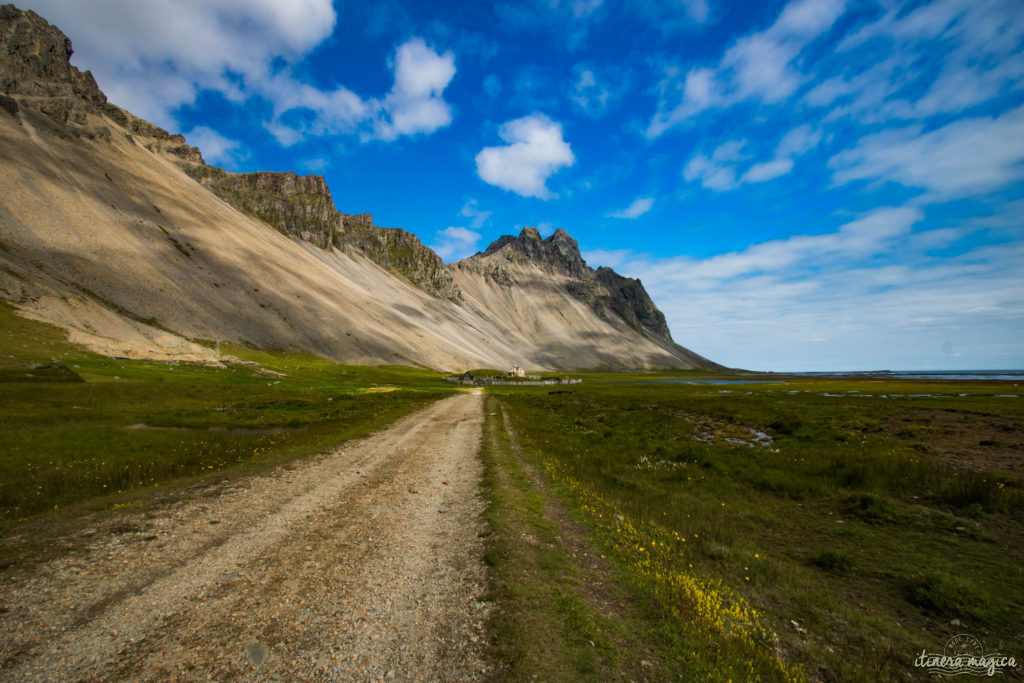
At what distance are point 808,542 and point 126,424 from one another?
38.0 meters

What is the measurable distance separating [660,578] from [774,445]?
77.0ft

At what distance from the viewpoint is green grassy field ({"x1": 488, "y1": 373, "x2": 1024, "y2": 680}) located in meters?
8.03

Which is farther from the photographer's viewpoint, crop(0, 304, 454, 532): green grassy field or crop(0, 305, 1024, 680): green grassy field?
crop(0, 304, 454, 532): green grassy field

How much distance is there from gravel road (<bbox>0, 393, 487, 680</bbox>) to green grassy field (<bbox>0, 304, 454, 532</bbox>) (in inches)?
181

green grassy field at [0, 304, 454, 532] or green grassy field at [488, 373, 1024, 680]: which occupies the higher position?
green grassy field at [0, 304, 454, 532]

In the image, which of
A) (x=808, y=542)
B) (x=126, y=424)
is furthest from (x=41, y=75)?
(x=808, y=542)

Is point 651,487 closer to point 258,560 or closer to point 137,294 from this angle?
point 258,560

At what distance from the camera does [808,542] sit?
13508 mm

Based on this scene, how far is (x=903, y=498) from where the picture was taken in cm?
1716

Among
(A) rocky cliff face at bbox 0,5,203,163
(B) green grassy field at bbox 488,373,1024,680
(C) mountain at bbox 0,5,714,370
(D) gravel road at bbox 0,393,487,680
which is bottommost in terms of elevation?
(B) green grassy field at bbox 488,373,1024,680

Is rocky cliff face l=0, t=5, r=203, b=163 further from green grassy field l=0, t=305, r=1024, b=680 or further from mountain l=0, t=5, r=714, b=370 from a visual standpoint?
green grassy field l=0, t=305, r=1024, b=680

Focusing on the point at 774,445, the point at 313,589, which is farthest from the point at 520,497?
the point at 774,445

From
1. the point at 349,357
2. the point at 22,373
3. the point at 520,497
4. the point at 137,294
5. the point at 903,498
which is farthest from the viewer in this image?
the point at 349,357

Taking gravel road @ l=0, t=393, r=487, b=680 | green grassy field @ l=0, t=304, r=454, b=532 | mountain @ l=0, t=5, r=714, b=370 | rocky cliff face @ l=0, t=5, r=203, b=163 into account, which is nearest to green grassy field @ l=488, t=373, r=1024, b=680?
gravel road @ l=0, t=393, r=487, b=680
